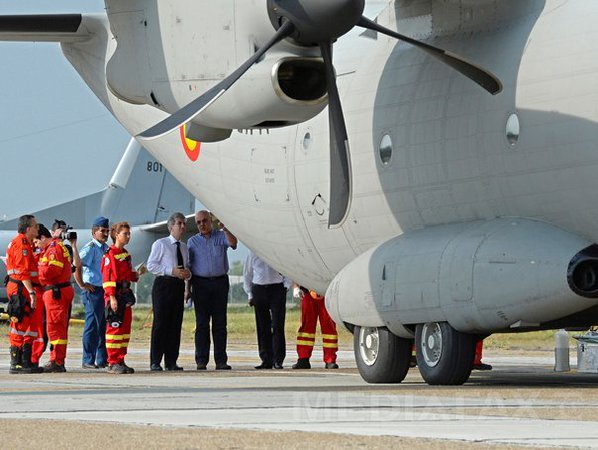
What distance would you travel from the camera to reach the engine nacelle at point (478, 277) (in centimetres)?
1168

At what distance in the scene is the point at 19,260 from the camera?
16.9m

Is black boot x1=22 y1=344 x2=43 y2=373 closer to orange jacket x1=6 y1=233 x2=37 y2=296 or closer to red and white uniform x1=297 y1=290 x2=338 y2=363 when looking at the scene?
orange jacket x1=6 y1=233 x2=37 y2=296

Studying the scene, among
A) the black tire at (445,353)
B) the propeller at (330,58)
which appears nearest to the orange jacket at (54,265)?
the propeller at (330,58)

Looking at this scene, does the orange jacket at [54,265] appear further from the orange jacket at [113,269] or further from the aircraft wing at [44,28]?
the aircraft wing at [44,28]

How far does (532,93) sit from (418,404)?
3.24 meters

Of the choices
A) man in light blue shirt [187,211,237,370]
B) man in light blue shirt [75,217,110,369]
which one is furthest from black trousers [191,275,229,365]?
man in light blue shirt [75,217,110,369]

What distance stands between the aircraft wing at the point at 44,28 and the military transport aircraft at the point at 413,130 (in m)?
0.02

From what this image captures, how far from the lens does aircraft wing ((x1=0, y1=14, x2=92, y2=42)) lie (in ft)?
47.0

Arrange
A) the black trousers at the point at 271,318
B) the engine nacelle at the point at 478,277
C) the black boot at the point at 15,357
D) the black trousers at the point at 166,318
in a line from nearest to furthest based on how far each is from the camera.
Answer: the engine nacelle at the point at 478,277 → the black boot at the point at 15,357 → the black trousers at the point at 166,318 → the black trousers at the point at 271,318

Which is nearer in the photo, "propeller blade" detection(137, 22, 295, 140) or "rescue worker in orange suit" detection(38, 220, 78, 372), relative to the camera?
"propeller blade" detection(137, 22, 295, 140)

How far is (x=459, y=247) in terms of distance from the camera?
40.6ft

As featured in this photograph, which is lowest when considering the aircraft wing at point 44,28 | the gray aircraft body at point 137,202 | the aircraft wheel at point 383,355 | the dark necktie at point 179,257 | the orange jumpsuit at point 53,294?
the aircraft wheel at point 383,355

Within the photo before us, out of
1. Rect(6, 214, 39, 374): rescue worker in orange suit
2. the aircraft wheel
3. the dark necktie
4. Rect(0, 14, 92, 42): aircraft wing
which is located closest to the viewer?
the aircraft wheel

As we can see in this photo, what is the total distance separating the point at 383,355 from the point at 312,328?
4.95 meters
